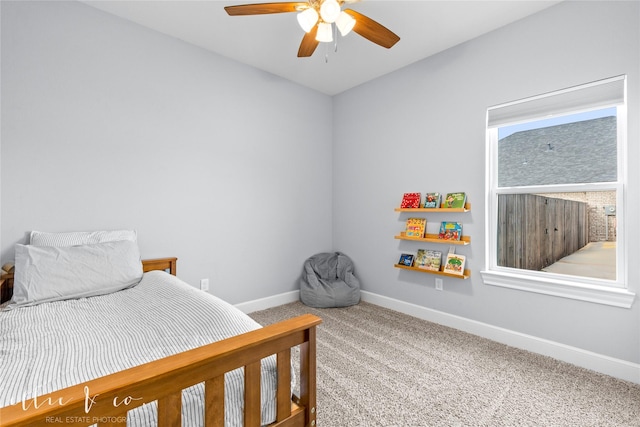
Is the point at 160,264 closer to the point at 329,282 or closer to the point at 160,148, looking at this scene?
the point at 160,148

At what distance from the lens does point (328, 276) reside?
355cm

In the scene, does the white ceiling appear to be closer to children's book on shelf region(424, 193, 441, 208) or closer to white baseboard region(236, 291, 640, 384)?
children's book on shelf region(424, 193, 441, 208)

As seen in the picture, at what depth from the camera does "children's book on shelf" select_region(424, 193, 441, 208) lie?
9.23 ft

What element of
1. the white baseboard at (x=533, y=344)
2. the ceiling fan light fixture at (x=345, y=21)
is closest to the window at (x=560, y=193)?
the white baseboard at (x=533, y=344)

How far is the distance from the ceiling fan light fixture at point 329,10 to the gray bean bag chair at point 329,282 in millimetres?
2502

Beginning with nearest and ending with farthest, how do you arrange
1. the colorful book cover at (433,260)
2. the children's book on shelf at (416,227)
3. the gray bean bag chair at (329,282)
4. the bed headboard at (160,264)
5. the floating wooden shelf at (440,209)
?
the bed headboard at (160,264), the floating wooden shelf at (440,209), the colorful book cover at (433,260), the children's book on shelf at (416,227), the gray bean bag chair at (329,282)

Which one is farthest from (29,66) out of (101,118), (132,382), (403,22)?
(403,22)

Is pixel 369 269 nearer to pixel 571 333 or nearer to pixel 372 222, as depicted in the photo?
pixel 372 222

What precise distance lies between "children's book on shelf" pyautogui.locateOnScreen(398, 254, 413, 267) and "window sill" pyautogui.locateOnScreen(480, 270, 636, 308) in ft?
2.16

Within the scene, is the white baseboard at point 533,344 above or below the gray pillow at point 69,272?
below

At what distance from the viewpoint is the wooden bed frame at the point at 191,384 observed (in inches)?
24.7

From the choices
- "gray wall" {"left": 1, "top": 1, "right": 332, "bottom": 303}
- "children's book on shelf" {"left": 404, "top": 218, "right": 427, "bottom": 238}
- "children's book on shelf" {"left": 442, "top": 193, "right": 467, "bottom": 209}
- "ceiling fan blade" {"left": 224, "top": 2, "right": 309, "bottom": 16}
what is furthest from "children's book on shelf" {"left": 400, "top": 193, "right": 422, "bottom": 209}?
"ceiling fan blade" {"left": 224, "top": 2, "right": 309, "bottom": 16}

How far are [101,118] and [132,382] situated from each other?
229cm

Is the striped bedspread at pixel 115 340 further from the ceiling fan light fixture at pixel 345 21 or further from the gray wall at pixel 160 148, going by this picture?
the ceiling fan light fixture at pixel 345 21
